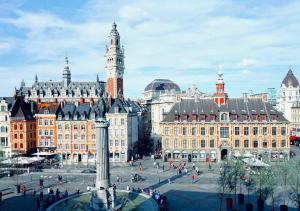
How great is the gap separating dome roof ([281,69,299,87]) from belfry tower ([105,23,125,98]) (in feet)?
228

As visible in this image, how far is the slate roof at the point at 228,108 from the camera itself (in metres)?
76.9

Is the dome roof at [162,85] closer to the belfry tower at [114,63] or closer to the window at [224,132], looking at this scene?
the belfry tower at [114,63]

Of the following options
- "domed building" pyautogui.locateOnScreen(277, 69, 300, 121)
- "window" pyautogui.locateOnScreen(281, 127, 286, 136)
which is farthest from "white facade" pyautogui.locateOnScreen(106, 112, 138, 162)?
"domed building" pyautogui.locateOnScreen(277, 69, 300, 121)

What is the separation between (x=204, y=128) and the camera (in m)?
76.6

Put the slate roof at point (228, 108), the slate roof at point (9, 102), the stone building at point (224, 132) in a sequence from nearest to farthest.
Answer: the stone building at point (224, 132), the slate roof at point (228, 108), the slate roof at point (9, 102)

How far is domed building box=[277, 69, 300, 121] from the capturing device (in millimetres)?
144500

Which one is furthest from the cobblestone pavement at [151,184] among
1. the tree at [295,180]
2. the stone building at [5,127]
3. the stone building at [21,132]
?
the stone building at [5,127]

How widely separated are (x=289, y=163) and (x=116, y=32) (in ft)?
281

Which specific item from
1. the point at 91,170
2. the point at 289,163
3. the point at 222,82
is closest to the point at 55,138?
the point at 91,170

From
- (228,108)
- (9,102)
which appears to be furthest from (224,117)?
(9,102)

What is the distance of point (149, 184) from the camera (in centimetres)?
5441

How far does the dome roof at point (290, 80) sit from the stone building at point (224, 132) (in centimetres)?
7582

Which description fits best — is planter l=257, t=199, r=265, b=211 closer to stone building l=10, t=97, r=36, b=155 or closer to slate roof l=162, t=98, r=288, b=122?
slate roof l=162, t=98, r=288, b=122

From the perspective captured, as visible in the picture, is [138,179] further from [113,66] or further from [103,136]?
[113,66]
